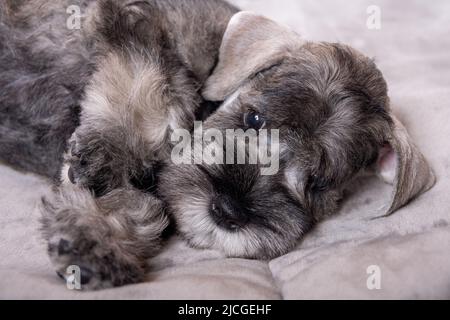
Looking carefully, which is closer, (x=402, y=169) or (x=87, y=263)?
(x=87, y=263)

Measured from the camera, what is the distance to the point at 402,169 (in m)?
2.22

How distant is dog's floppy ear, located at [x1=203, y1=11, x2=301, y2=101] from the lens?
2232mm

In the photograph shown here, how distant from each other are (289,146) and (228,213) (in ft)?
1.14

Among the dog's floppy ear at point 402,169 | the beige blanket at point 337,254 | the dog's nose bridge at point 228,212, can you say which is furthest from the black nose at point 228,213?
the dog's floppy ear at point 402,169

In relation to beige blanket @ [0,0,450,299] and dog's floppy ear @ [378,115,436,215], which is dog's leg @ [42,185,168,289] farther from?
dog's floppy ear @ [378,115,436,215]

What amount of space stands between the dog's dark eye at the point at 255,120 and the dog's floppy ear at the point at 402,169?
1.86ft

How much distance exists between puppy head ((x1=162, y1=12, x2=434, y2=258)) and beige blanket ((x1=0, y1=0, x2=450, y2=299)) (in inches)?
3.4

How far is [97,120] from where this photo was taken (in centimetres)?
207

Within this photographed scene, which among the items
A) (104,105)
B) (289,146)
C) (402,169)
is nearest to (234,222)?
(289,146)

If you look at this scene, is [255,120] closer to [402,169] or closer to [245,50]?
[245,50]

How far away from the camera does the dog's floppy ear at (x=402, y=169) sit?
2216 millimetres

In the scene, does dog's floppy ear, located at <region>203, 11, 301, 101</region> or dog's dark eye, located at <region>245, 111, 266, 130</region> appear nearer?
dog's dark eye, located at <region>245, 111, 266, 130</region>

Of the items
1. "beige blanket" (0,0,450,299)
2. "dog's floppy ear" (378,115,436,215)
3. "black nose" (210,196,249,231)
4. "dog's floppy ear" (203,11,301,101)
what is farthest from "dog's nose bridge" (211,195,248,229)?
"dog's floppy ear" (378,115,436,215)
